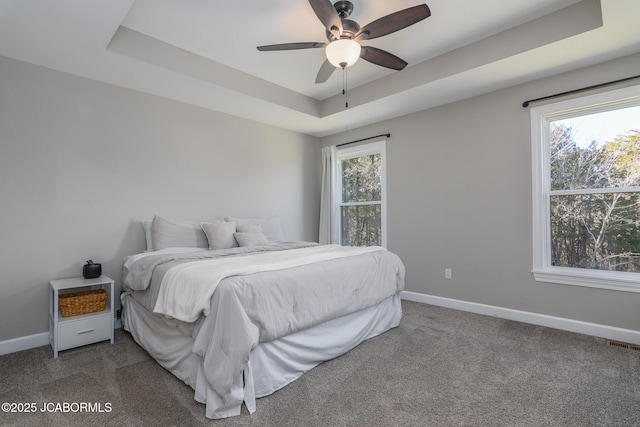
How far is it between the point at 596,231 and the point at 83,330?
455cm

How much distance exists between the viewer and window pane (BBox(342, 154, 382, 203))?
4.50 m

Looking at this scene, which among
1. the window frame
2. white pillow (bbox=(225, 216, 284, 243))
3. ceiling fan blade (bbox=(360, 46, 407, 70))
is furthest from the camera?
the window frame

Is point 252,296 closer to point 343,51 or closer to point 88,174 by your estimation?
point 343,51

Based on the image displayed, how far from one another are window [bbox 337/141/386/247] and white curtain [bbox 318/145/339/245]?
129mm

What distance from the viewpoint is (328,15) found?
194cm

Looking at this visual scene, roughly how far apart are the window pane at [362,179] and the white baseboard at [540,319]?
154 centimetres

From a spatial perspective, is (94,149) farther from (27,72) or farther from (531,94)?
(531,94)

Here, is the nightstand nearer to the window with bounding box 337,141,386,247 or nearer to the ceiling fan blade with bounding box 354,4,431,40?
the ceiling fan blade with bounding box 354,4,431,40

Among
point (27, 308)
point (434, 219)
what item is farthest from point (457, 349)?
point (27, 308)

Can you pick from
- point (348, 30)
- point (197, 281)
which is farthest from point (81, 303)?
point (348, 30)

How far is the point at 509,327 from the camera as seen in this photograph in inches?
117

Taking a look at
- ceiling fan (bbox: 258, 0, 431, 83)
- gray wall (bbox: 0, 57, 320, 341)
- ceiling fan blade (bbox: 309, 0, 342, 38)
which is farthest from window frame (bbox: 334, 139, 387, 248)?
ceiling fan blade (bbox: 309, 0, 342, 38)

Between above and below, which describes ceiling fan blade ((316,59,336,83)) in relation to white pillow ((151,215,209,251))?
above

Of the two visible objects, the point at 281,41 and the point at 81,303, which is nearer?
the point at 81,303
